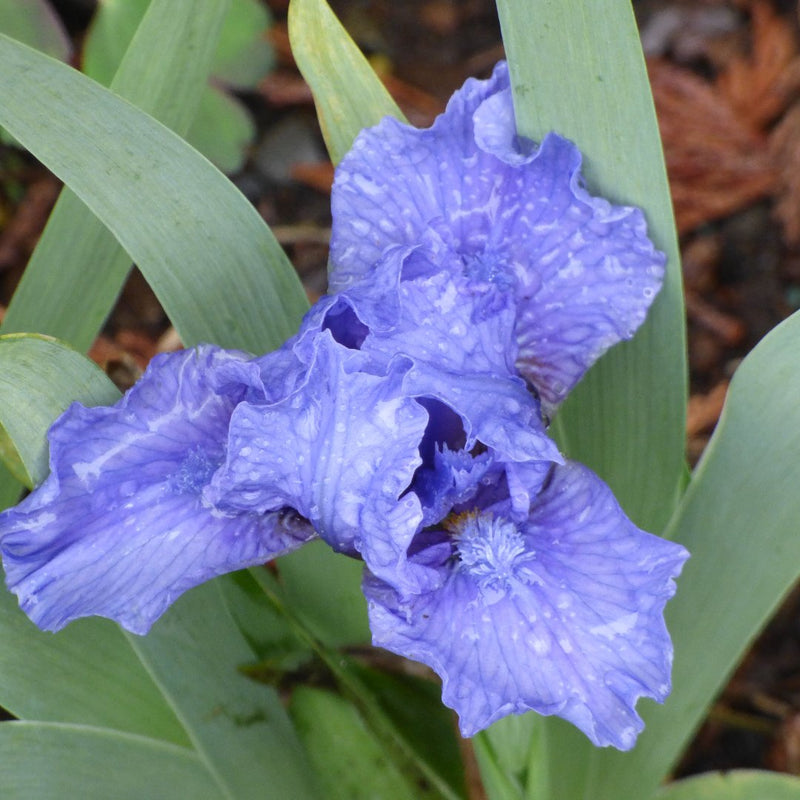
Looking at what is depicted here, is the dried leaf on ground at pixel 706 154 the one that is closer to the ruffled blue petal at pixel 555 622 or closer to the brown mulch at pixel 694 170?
the brown mulch at pixel 694 170

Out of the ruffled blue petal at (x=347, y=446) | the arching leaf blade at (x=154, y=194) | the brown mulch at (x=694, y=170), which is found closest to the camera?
the ruffled blue petal at (x=347, y=446)

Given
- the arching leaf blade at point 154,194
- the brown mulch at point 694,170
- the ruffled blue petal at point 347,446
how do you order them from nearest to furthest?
the ruffled blue petal at point 347,446 < the arching leaf blade at point 154,194 < the brown mulch at point 694,170

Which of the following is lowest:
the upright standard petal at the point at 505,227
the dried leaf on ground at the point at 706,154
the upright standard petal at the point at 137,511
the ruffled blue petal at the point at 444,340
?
the upright standard petal at the point at 137,511

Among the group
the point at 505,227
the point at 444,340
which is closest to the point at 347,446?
the point at 444,340

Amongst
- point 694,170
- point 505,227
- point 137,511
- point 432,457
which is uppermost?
point 694,170

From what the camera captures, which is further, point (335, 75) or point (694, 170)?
point (694, 170)

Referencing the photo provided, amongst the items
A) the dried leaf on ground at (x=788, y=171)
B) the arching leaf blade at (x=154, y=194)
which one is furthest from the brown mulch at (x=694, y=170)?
the arching leaf blade at (x=154, y=194)

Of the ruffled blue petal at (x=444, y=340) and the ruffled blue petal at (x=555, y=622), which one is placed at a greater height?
the ruffled blue petal at (x=444, y=340)

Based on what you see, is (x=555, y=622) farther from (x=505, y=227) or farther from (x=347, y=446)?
(x=505, y=227)

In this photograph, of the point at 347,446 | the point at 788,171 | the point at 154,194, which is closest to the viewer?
the point at 347,446
